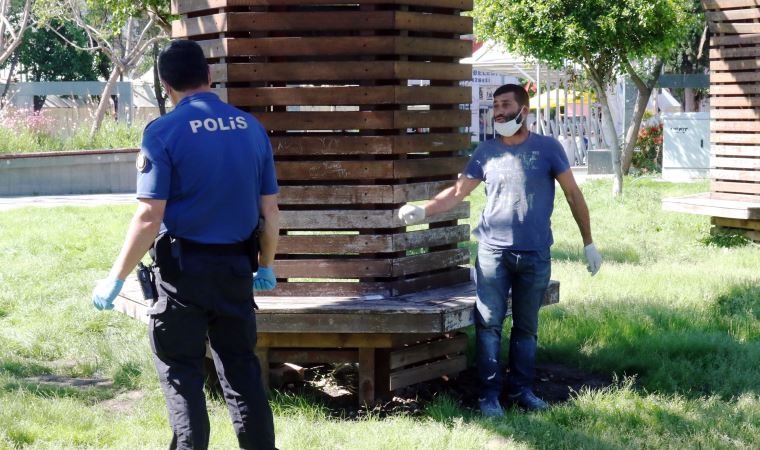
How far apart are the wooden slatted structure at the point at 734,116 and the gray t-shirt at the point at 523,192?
677 cm

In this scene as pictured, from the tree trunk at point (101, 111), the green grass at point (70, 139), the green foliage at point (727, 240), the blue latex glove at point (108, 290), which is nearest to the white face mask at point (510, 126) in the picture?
the blue latex glove at point (108, 290)

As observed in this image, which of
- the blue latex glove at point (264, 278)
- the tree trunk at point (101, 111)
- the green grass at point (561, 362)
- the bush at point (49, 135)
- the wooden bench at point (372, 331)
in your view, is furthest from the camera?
the tree trunk at point (101, 111)

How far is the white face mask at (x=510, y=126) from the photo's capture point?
18.6 feet

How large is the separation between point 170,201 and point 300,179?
171 cm

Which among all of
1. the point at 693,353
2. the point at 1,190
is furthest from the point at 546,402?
the point at 1,190

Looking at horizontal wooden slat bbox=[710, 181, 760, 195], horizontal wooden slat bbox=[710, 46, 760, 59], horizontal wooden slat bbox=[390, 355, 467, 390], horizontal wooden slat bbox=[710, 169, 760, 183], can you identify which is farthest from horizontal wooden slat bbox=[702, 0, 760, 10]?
horizontal wooden slat bbox=[390, 355, 467, 390]

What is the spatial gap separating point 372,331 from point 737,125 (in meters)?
8.15

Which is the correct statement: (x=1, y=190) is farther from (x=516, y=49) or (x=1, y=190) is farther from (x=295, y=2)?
(x=295, y=2)

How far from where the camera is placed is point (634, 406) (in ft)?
18.2

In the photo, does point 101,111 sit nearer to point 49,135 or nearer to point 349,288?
point 49,135

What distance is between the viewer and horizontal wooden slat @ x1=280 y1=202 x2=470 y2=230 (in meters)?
5.92

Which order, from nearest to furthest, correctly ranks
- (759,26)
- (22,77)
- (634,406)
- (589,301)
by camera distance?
(634,406)
(589,301)
(759,26)
(22,77)

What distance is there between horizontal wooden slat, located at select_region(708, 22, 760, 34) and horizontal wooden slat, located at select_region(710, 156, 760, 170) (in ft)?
4.92

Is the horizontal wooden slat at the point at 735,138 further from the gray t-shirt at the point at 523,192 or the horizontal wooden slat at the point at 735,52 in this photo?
the gray t-shirt at the point at 523,192
